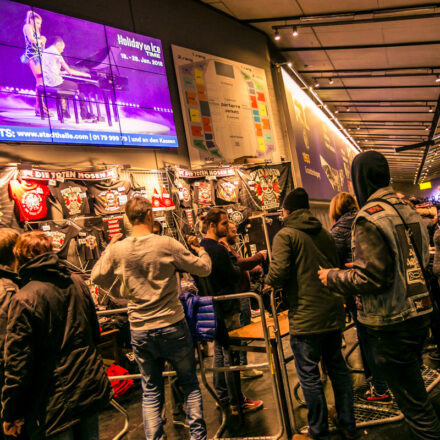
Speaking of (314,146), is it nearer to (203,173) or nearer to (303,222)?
(203,173)

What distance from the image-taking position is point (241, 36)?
9078mm

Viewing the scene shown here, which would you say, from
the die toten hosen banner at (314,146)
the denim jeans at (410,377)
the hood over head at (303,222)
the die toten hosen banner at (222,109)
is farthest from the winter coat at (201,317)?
the die toten hosen banner at (314,146)

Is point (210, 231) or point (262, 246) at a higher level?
point (210, 231)

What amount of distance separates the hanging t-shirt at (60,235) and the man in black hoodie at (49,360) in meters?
2.79

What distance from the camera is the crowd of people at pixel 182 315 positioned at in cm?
189

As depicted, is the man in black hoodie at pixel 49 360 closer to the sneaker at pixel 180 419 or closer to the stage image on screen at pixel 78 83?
the sneaker at pixel 180 419

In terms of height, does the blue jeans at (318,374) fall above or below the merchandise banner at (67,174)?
below

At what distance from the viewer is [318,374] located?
2.56 meters

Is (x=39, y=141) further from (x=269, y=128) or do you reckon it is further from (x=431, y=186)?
(x=431, y=186)

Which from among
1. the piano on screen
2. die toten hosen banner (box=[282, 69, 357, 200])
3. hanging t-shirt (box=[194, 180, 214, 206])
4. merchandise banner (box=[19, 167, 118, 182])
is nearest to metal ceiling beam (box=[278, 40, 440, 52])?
die toten hosen banner (box=[282, 69, 357, 200])

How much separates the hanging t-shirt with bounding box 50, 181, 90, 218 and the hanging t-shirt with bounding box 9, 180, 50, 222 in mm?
145

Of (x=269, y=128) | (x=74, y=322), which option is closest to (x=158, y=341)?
(x=74, y=322)

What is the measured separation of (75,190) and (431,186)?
133ft

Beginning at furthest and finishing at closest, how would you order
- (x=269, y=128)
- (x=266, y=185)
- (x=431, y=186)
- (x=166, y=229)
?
(x=431, y=186) < (x=269, y=128) < (x=266, y=185) < (x=166, y=229)
